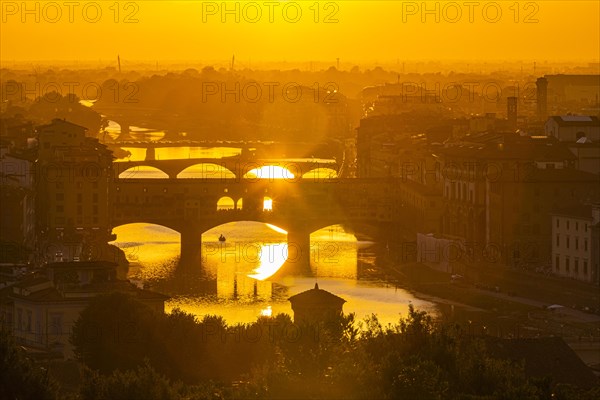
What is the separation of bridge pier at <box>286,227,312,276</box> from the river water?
0.35 ft

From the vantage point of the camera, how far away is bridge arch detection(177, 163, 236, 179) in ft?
137

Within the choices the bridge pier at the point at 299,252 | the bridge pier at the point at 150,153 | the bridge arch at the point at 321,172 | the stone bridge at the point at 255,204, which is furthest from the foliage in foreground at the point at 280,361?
the bridge pier at the point at 150,153

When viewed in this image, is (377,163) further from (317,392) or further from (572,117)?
(317,392)

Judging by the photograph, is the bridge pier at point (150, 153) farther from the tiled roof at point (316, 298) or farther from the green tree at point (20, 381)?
the green tree at point (20, 381)

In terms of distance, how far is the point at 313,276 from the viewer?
24.7 metres

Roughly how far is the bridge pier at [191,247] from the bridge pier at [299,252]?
1142mm

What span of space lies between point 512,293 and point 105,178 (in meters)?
7.95

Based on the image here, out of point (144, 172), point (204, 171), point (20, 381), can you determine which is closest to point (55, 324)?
point (20, 381)

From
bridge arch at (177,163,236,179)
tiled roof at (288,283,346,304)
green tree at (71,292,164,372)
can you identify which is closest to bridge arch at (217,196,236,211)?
bridge arch at (177,163,236,179)

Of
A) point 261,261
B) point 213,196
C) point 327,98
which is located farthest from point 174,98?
point 261,261

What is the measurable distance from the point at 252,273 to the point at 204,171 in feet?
58.7

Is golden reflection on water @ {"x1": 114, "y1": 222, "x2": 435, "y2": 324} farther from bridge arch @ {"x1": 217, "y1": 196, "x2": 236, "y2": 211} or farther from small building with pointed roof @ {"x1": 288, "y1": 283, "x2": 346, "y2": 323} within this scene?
small building with pointed roof @ {"x1": 288, "y1": 283, "x2": 346, "y2": 323}

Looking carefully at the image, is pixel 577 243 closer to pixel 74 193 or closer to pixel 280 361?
pixel 74 193

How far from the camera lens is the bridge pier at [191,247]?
26.5 metres
